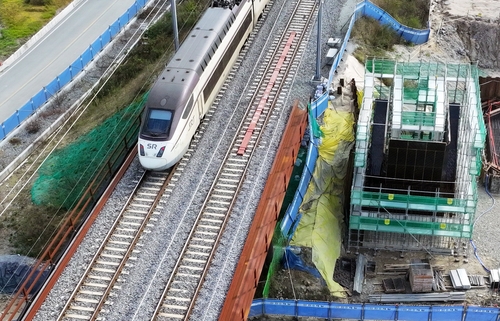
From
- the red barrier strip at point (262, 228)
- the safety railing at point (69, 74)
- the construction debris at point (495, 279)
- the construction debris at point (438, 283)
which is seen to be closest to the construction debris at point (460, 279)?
the construction debris at point (438, 283)

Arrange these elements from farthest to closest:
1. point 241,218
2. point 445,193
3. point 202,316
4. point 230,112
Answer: point 230,112 → point 445,193 → point 241,218 → point 202,316

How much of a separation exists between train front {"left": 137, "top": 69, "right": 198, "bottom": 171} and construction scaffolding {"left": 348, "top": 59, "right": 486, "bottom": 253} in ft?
25.9

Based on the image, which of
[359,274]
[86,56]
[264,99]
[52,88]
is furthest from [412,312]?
[86,56]

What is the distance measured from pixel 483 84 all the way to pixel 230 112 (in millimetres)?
17176

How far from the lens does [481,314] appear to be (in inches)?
1042

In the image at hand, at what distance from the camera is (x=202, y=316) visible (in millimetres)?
22047

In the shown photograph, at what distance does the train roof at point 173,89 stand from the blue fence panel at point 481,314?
1411 cm

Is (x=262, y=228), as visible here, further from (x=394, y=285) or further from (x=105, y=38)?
(x=105, y=38)

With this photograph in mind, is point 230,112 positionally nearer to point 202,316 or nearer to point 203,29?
point 203,29

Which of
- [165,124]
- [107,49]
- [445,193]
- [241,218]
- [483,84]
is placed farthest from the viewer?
[107,49]

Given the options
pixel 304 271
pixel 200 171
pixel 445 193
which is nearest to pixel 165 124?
pixel 200 171

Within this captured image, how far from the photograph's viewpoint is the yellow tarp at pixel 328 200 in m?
29.7

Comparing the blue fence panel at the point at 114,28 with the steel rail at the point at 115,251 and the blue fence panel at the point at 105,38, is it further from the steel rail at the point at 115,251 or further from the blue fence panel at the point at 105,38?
the steel rail at the point at 115,251

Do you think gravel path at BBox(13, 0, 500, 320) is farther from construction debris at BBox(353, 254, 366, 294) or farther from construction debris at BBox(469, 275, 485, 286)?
construction debris at BBox(353, 254, 366, 294)
